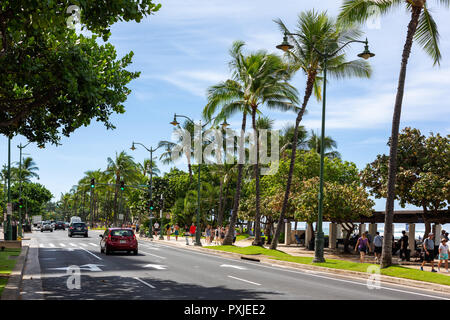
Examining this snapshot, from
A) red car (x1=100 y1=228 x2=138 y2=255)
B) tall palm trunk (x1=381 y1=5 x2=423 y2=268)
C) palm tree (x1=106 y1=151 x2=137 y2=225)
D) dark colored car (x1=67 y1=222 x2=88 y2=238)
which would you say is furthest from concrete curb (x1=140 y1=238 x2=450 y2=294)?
palm tree (x1=106 y1=151 x2=137 y2=225)

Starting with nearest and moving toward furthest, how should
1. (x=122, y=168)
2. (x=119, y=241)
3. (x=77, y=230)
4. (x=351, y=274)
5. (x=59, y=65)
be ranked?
(x=59, y=65)
(x=351, y=274)
(x=119, y=241)
(x=77, y=230)
(x=122, y=168)

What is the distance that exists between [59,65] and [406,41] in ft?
46.6

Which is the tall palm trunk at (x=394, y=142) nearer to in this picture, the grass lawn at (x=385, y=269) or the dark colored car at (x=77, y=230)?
the grass lawn at (x=385, y=269)

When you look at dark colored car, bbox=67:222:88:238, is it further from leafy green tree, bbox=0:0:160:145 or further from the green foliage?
leafy green tree, bbox=0:0:160:145

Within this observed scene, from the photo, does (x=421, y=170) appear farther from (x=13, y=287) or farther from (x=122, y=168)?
(x=122, y=168)

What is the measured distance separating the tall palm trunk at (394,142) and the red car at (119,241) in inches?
560

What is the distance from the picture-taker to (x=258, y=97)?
3469 cm

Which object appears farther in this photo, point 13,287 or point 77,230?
point 77,230

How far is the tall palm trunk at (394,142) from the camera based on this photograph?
67.6ft

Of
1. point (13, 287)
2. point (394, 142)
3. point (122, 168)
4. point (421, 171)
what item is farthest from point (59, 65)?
point (122, 168)

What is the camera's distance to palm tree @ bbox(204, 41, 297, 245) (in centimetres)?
3419

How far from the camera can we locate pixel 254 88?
34281 millimetres
